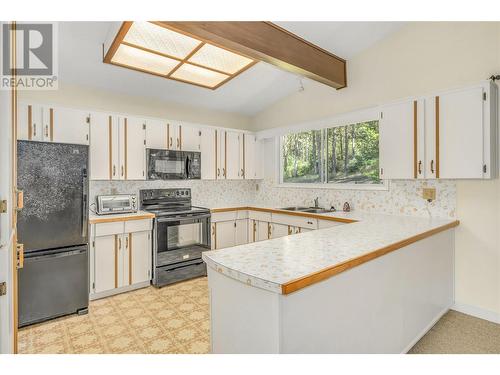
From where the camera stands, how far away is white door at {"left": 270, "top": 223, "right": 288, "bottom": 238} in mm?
3928

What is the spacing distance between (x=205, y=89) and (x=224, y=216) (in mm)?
1857

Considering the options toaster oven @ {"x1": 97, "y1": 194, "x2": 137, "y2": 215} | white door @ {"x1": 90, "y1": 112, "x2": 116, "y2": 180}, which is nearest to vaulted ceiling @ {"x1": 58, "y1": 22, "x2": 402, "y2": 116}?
white door @ {"x1": 90, "y1": 112, "x2": 116, "y2": 180}

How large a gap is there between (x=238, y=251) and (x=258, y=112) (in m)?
3.83

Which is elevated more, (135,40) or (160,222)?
(135,40)

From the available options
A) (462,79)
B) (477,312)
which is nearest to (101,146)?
(462,79)

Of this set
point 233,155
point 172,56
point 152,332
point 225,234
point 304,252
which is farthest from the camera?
point 233,155

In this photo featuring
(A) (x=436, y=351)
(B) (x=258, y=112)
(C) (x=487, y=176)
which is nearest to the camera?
(A) (x=436, y=351)

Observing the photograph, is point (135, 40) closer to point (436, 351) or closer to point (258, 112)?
point (258, 112)

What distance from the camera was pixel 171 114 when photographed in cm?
427

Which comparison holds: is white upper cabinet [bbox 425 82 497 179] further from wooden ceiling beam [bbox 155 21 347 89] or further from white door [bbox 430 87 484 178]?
wooden ceiling beam [bbox 155 21 347 89]

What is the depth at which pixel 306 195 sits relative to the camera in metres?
4.41

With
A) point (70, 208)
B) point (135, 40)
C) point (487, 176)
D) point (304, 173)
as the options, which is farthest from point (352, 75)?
point (70, 208)

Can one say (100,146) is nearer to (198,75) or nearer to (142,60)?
(142,60)

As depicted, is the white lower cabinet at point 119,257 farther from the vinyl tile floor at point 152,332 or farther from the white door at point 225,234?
the white door at point 225,234
